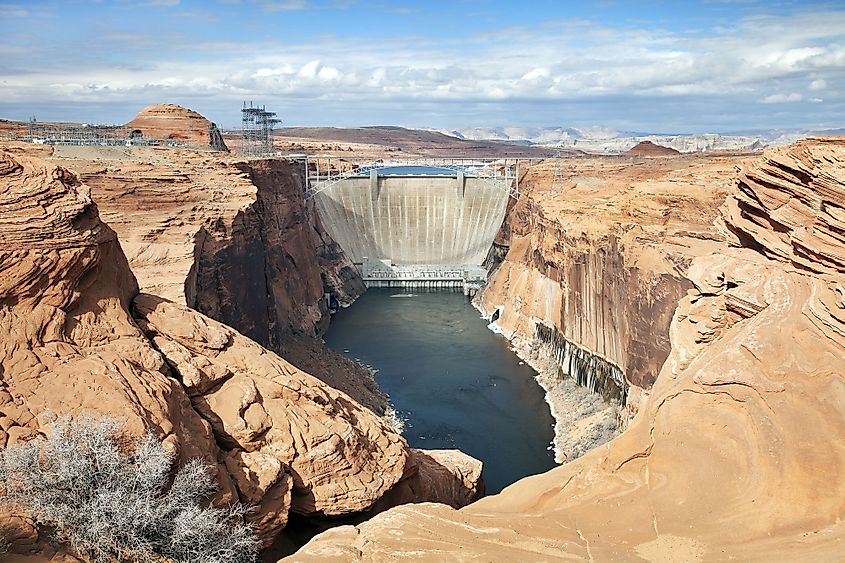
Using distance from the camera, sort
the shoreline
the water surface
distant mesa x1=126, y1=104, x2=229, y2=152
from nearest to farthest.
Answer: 1. the shoreline
2. the water surface
3. distant mesa x1=126, y1=104, x2=229, y2=152

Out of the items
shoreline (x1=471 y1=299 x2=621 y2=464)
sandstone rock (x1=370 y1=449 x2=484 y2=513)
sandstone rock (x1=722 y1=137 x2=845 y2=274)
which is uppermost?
sandstone rock (x1=722 y1=137 x2=845 y2=274)

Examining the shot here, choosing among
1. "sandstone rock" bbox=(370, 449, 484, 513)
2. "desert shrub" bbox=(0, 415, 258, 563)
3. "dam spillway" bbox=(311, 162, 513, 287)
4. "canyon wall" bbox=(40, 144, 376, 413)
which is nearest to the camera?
"desert shrub" bbox=(0, 415, 258, 563)

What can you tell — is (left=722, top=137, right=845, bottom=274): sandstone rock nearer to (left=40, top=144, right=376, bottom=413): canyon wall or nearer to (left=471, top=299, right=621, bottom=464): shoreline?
(left=40, top=144, right=376, bottom=413): canyon wall

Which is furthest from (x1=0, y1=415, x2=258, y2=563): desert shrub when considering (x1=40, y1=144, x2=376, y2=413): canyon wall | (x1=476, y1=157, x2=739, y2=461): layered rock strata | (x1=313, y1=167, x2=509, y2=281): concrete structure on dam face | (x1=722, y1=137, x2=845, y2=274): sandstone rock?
(x1=313, y1=167, x2=509, y2=281): concrete structure on dam face

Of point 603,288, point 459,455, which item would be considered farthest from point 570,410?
point 459,455

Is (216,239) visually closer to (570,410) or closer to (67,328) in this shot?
(67,328)

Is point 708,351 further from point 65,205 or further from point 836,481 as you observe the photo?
point 65,205

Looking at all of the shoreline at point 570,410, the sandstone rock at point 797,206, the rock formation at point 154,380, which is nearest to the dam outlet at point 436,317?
the shoreline at point 570,410

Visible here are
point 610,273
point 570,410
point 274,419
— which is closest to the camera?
point 274,419

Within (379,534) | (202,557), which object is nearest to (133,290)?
(202,557)
